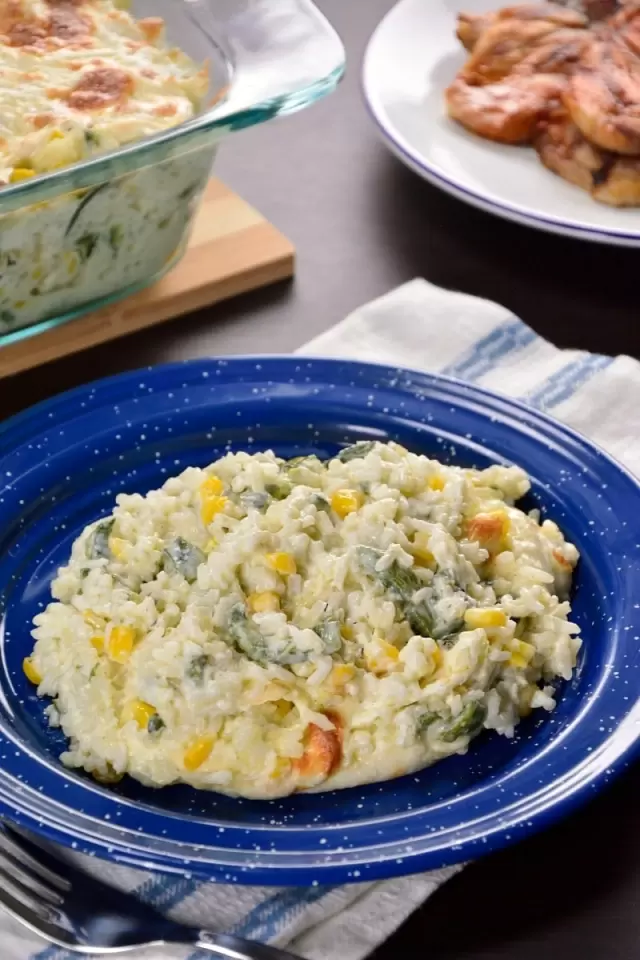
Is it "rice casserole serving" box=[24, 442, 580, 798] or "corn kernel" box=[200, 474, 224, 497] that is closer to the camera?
"rice casserole serving" box=[24, 442, 580, 798]

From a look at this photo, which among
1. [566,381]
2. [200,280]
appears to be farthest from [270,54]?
[566,381]

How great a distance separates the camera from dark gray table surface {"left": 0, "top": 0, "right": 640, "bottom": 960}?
3.93 ft

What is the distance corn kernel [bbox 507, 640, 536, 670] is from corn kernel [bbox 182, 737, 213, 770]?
1.05 feet

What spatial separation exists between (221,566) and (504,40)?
1477 millimetres

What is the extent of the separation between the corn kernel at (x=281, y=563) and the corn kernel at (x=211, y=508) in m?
0.10

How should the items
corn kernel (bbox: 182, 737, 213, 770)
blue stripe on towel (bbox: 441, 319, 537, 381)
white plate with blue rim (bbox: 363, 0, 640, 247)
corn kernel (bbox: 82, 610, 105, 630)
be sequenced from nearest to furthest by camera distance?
1. corn kernel (bbox: 182, 737, 213, 770)
2. corn kernel (bbox: 82, 610, 105, 630)
3. blue stripe on towel (bbox: 441, 319, 537, 381)
4. white plate with blue rim (bbox: 363, 0, 640, 247)

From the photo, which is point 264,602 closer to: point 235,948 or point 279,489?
point 279,489

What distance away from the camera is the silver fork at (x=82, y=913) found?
42.7 inches

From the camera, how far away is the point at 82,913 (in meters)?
1.11

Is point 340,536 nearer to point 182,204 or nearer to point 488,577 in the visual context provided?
point 488,577

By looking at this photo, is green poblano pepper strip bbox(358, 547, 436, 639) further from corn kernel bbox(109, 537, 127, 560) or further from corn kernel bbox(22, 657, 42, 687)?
corn kernel bbox(22, 657, 42, 687)

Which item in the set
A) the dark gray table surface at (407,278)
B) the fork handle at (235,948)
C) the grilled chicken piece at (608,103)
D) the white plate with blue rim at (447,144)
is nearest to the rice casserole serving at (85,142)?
the dark gray table surface at (407,278)

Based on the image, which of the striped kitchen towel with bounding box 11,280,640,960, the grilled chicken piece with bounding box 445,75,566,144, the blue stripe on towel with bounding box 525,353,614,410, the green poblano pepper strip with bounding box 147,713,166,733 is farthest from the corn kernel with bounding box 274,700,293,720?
the grilled chicken piece with bounding box 445,75,566,144

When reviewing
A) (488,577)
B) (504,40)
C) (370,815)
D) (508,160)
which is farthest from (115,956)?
(504,40)
